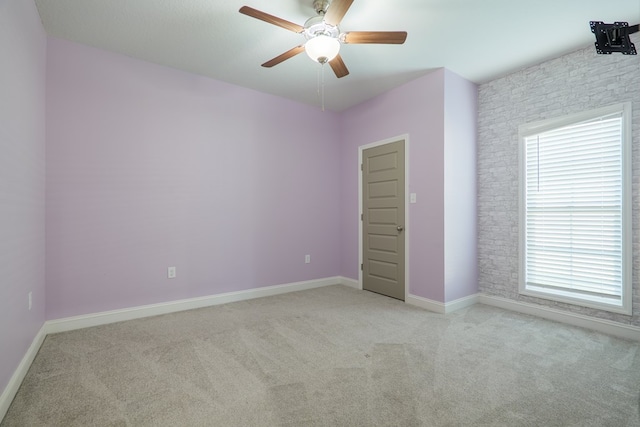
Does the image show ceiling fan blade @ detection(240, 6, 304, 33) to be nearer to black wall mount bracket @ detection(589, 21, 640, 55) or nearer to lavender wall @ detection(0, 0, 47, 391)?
lavender wall @ detection(0, 0, 47, 391)

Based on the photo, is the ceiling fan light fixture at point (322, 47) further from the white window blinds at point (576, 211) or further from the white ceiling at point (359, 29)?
the white window blinds at point (576, 211)

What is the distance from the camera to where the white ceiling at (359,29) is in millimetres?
2375

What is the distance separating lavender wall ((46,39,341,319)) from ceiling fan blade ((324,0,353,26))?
2.08 metres

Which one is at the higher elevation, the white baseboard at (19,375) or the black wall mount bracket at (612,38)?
the black wall mount bracket at (612,38)

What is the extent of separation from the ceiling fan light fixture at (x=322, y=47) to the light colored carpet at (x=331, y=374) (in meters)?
2.29

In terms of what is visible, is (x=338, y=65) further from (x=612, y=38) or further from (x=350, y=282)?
(x=350, y=282)

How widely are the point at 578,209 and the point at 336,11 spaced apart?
299cm

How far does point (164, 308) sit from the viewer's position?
3326 mm

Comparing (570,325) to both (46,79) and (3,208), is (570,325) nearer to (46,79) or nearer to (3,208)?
(3,208)

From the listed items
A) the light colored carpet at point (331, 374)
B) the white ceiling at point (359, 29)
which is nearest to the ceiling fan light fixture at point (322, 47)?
the white ceiling at point (359, 29)

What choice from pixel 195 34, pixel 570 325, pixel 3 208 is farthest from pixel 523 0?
pixel 3 208

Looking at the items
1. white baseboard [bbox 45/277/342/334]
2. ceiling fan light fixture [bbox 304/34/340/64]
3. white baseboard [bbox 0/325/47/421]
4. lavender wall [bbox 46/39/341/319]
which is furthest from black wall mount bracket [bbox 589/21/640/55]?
white baseboard [bbox 0/325/47/421]

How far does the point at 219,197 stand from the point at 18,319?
6.87 ft

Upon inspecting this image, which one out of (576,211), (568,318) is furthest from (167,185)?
(568,318)
